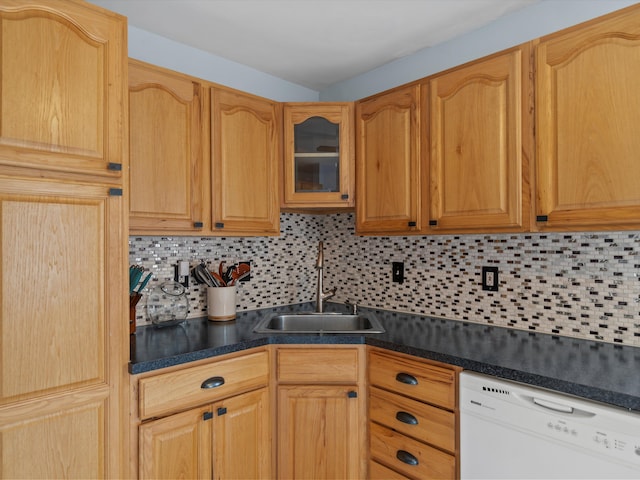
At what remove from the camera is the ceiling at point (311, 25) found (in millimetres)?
1948

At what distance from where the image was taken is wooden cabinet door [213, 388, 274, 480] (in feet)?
5.90

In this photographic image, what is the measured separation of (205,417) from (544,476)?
1273 mm

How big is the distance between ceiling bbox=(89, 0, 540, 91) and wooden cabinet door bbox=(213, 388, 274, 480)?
1795 mm

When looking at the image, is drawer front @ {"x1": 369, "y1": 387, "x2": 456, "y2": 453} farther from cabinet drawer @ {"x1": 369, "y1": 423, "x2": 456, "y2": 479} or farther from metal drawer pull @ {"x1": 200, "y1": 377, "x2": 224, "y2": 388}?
metal drawer pull @ {"x1": 200, "y1": 377, "x2": 224, "y2": 388}

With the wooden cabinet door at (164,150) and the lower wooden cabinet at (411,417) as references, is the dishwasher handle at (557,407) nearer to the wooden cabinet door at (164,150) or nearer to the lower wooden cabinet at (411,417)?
the lower wooden cabinet at (411,417)

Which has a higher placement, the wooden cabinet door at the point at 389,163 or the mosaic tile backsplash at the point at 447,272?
the wooden cabinet door at the point at 389,163

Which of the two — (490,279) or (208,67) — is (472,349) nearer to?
(490,279)

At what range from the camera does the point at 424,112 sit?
2.07m

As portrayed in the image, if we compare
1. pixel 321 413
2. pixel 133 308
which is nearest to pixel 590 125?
pixel 321 413

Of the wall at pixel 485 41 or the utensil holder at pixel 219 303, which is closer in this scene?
the wall at pixel 485 41

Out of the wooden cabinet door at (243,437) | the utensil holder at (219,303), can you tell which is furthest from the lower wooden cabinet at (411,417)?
the utensil holder at (219,303)

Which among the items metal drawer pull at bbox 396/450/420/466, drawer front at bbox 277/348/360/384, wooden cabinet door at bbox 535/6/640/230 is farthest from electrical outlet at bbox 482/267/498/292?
metal drawer pull at bbox 396/450/420/466

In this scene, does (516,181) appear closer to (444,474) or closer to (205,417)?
(444,474)

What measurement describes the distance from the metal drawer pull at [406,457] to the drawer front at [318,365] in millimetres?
353
